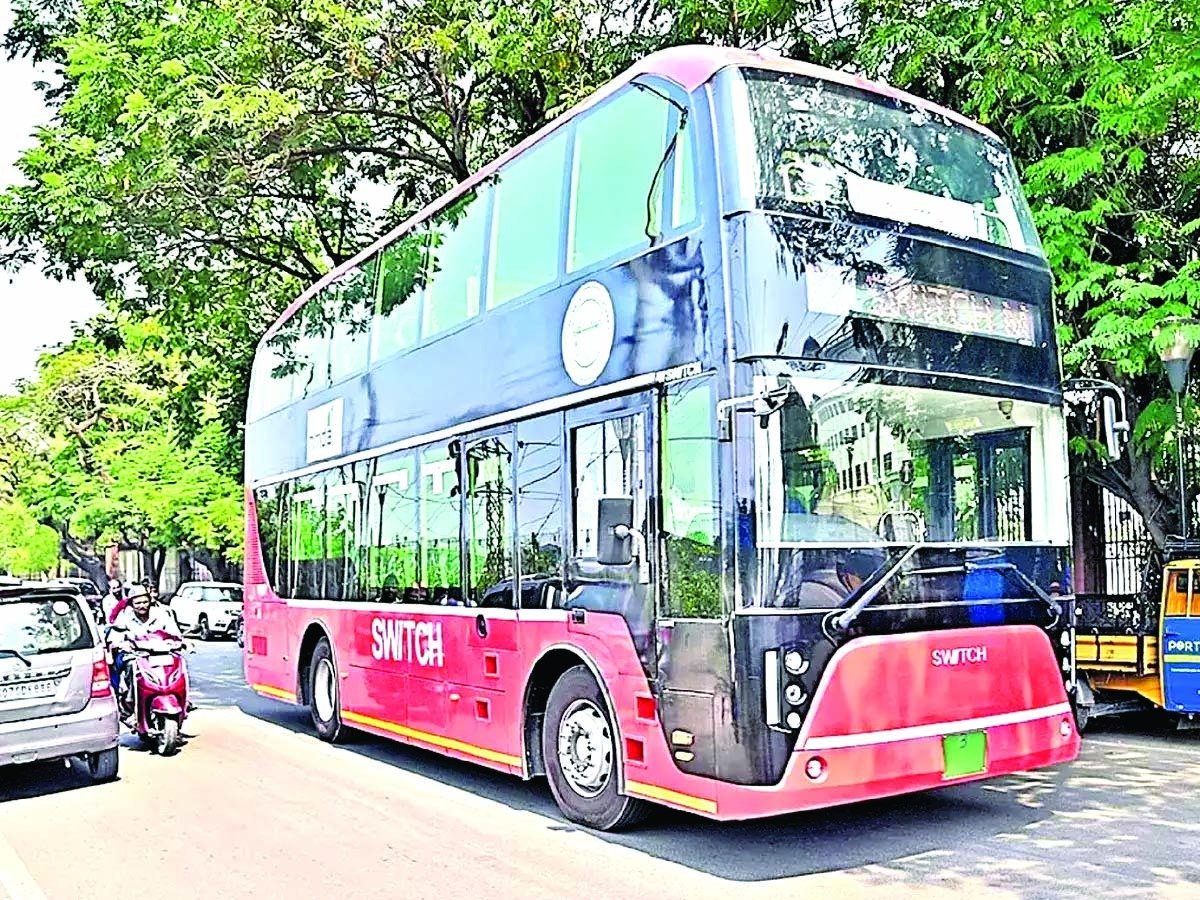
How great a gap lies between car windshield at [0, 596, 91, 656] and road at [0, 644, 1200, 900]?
3.74ft

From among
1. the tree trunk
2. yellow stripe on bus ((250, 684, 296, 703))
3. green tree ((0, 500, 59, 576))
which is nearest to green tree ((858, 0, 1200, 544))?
yellow stripe on bus ((250, 684, 296, 703))

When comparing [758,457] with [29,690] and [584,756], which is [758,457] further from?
[29,690]

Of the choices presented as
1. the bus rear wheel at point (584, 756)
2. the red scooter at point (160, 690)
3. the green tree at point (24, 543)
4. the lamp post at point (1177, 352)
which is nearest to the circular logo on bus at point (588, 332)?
the bus rear wheel at point (584, 756)

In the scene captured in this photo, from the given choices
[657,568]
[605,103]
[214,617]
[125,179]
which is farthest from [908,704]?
[214,617]

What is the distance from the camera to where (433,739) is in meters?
10.1

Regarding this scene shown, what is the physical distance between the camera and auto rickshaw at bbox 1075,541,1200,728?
10.8 metres

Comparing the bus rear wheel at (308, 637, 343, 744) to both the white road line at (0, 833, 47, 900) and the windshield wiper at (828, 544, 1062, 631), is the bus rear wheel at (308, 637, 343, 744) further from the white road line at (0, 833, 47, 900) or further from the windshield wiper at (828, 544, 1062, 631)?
the windshield wiper at (828, 544, 1062, 631)

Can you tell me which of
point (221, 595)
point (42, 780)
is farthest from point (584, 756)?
point (221, 595)

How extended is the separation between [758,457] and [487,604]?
3236 mm

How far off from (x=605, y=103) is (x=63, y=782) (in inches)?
270

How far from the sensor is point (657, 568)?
7.35 m

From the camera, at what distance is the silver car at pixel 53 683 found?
30.8 feet

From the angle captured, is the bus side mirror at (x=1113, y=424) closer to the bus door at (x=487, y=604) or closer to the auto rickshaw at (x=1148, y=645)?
the auto rickshaw at (x=1148, y=645)

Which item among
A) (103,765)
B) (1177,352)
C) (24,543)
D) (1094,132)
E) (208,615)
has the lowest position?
(103,765)
